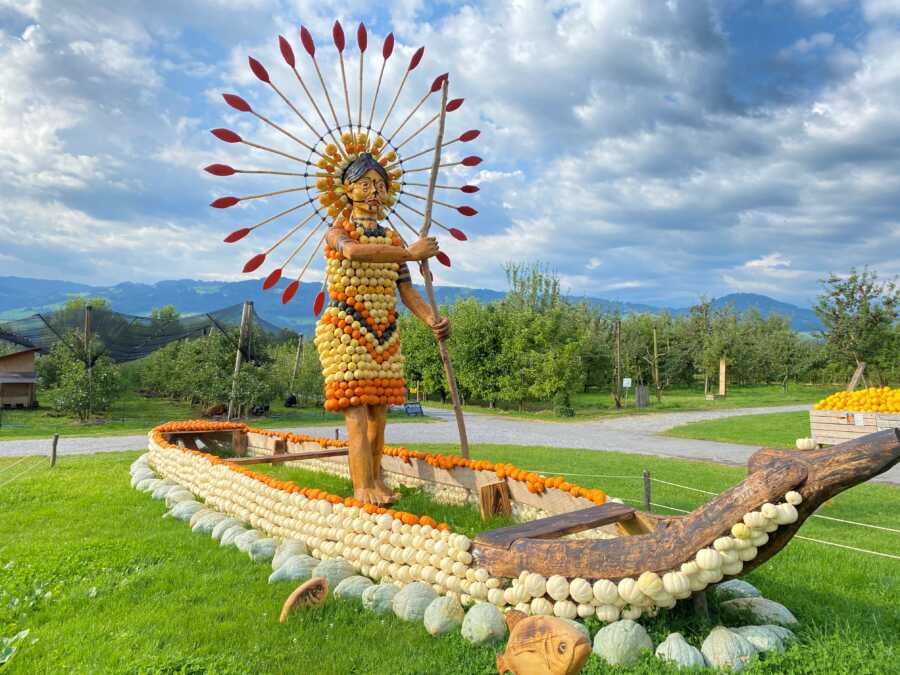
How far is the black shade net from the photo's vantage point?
18344 millimetres

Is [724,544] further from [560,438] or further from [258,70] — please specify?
[560,438]

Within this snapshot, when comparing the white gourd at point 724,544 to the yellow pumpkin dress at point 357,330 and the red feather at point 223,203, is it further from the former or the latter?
the red feather at point 223,203

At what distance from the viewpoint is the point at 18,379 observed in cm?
1952

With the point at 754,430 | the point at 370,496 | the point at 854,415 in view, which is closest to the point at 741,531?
the point at 370,496

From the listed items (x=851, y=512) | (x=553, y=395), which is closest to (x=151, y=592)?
(x=851, y=512)

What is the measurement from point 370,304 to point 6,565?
9.78ft

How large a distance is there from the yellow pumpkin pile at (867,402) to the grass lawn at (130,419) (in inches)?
505

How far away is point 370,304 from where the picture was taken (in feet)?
16.2

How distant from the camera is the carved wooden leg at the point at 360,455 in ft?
16.1

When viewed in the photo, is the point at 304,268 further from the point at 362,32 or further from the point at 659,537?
the point at 659,537

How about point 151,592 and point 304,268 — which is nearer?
point 151,592

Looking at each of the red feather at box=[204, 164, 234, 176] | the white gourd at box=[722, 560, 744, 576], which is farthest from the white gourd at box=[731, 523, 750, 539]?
the red feather at box=[204, 164, 234, 176]

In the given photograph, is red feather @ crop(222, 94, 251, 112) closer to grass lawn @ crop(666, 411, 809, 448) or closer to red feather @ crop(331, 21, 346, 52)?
red feather @ crop(331, 21, 346, 52)

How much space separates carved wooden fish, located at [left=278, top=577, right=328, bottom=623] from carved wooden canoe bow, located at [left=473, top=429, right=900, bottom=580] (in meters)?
0.86
